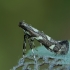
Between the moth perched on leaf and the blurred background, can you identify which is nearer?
the moth perched on leaf

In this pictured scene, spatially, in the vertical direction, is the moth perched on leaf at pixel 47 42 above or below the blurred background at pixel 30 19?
below

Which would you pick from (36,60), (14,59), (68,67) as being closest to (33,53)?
(36,60)

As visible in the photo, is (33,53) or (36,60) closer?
(36,60)

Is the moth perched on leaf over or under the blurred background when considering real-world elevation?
under

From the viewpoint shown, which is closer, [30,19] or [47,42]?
[47,42]

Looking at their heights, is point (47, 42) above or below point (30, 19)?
below

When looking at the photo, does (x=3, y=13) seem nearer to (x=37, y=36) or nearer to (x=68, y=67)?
(x=37, y=36)

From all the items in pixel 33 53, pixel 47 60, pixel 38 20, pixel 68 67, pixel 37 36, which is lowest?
pixel 68 67

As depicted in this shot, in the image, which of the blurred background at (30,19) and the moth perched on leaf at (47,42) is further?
the blurred background at (30,19)
